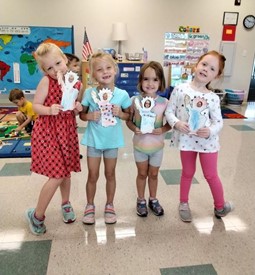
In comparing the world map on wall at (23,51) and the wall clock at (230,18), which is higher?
the wall clock at (230,18)

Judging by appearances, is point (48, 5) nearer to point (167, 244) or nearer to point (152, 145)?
point (152, 145)

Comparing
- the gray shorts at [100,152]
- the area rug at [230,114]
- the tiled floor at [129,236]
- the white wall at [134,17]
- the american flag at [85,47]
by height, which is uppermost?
the white wall at [134,17]

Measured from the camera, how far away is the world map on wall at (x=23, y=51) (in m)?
4.86

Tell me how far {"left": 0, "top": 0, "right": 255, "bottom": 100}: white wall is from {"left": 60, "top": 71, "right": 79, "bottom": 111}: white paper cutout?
4.03 metres

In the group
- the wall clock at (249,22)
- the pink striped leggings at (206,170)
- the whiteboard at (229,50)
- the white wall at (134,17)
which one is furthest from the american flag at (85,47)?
the pink striped leggings at (206,170)

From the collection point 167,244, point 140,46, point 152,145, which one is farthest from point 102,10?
point 167,244

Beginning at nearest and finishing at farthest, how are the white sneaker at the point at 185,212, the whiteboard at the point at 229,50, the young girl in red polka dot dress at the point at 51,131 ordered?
1. the young girl in red polka dot dress at the point at 51,131
2. the white sneaker at the point at 185,212
3. the whiteboard at the point at 229,50

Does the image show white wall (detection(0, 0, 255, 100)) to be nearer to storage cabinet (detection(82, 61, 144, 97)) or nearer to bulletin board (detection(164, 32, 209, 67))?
bulletin board (detection(164, 32, 209, 67))

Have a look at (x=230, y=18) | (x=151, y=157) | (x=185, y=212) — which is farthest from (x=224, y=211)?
(x=230, y=18)

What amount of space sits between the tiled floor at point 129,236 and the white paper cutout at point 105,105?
0.69 metres

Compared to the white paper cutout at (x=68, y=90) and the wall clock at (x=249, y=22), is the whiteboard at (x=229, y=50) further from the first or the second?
the white paper cutout at (x=68, y=90)

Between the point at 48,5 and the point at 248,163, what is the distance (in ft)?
14.0

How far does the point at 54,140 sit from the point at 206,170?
0.95m

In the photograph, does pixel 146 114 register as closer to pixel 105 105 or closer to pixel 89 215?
Result: pixel 105 105
